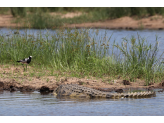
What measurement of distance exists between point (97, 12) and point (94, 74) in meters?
20.3

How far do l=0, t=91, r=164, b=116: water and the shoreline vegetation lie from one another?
150cm

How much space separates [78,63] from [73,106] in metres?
3.94

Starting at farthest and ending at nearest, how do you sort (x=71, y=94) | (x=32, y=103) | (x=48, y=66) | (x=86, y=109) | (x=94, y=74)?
1. (x=48, y=66)
2. (x=94, y=74)
3. (x=71, y=94)
4. (x=32, y=103)
5. (x=86, y=109)

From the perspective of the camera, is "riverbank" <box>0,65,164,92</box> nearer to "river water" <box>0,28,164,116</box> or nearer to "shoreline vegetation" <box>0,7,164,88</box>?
"shoreline vegetation" <box>0,7,164,88</box>

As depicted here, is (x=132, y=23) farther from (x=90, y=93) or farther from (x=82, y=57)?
(x=90, y=93)

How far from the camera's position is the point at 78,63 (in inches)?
426

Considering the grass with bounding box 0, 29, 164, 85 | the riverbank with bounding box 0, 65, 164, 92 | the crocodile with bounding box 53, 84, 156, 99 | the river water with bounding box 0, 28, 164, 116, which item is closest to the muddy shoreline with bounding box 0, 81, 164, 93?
the riverbank with bounding box 0, 65, 164, 92

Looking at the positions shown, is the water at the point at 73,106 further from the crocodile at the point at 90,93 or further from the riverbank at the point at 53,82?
the riverbank at the point at 53,82

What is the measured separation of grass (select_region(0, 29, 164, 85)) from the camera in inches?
399

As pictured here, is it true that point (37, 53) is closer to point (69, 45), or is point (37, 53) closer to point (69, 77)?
point (69, 45)

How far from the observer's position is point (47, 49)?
1149 centimetres

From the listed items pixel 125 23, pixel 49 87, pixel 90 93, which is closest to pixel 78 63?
pixel 49 87

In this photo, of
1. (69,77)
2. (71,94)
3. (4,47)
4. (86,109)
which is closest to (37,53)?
(4,47)

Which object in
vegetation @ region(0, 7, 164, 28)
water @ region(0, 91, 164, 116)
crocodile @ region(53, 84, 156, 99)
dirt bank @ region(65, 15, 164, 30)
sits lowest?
water @ region(0, 91, 164, 116)
